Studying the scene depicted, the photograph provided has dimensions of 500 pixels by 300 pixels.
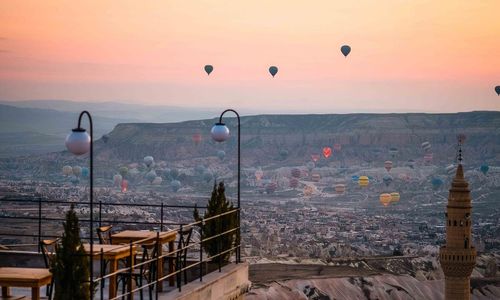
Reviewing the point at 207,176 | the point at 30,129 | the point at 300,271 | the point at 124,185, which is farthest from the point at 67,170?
the point at 300,271

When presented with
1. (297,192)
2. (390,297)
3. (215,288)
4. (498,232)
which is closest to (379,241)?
(498,232)

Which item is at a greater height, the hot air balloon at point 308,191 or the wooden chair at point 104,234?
the wooden chair at point 104,234

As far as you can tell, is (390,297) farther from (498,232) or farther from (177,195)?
(177,195)

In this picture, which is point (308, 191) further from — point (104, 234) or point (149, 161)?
point (104, 234)

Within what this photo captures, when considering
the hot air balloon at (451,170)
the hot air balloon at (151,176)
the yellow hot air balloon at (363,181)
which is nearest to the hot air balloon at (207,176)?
the hot air balloon at (151,176)

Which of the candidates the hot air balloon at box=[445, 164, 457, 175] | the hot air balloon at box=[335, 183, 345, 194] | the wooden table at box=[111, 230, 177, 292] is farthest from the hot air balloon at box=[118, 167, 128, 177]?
the wooden table at box=[111, 230, 177, 292]

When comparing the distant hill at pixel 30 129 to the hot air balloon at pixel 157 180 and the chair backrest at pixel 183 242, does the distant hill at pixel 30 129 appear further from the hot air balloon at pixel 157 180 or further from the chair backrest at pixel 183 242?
the chair backrest at pixel 183 242
